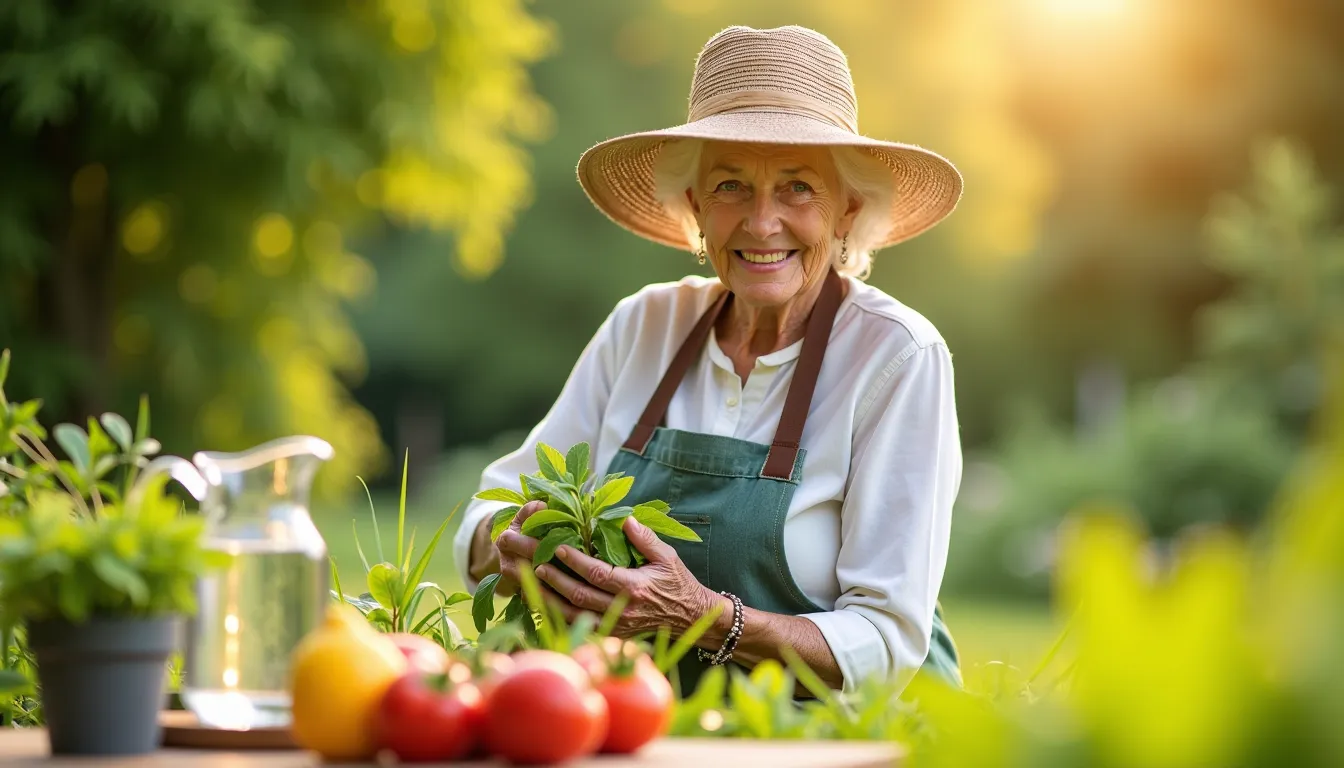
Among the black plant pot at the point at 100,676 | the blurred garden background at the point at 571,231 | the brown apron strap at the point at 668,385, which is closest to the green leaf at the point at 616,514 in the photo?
the brown apron strap at the point at 668,385

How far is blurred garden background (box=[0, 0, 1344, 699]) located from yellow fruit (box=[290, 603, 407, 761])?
35.6 inches

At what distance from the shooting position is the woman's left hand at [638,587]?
2.32 metres

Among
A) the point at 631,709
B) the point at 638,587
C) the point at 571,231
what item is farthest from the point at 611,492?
the point at 571,231

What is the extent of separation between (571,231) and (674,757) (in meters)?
20.7

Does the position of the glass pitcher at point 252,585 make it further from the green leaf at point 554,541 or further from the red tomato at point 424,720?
the green leaf at point 554,541

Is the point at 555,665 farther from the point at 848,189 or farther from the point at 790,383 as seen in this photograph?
the point at 848,189

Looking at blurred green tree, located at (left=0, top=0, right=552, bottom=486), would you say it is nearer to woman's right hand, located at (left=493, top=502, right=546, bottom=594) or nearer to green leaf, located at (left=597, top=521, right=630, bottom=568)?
woman's right hand, located at (left=493, top=502, right=546, bottom=594)

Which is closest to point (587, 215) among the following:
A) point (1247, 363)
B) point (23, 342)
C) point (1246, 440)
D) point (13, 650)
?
point (1247, 363)

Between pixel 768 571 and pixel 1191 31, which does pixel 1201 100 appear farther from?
pixel 768 571

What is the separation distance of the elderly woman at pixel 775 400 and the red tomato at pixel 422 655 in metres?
0.73

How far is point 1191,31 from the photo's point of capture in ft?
85.1

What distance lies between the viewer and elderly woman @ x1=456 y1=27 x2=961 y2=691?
8.25 feet

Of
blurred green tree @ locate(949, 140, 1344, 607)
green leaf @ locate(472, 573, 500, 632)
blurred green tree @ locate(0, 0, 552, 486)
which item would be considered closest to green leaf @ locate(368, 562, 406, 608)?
green leaf @ locate(472, 573, 500, 632)

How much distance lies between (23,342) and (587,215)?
47.2 feet
